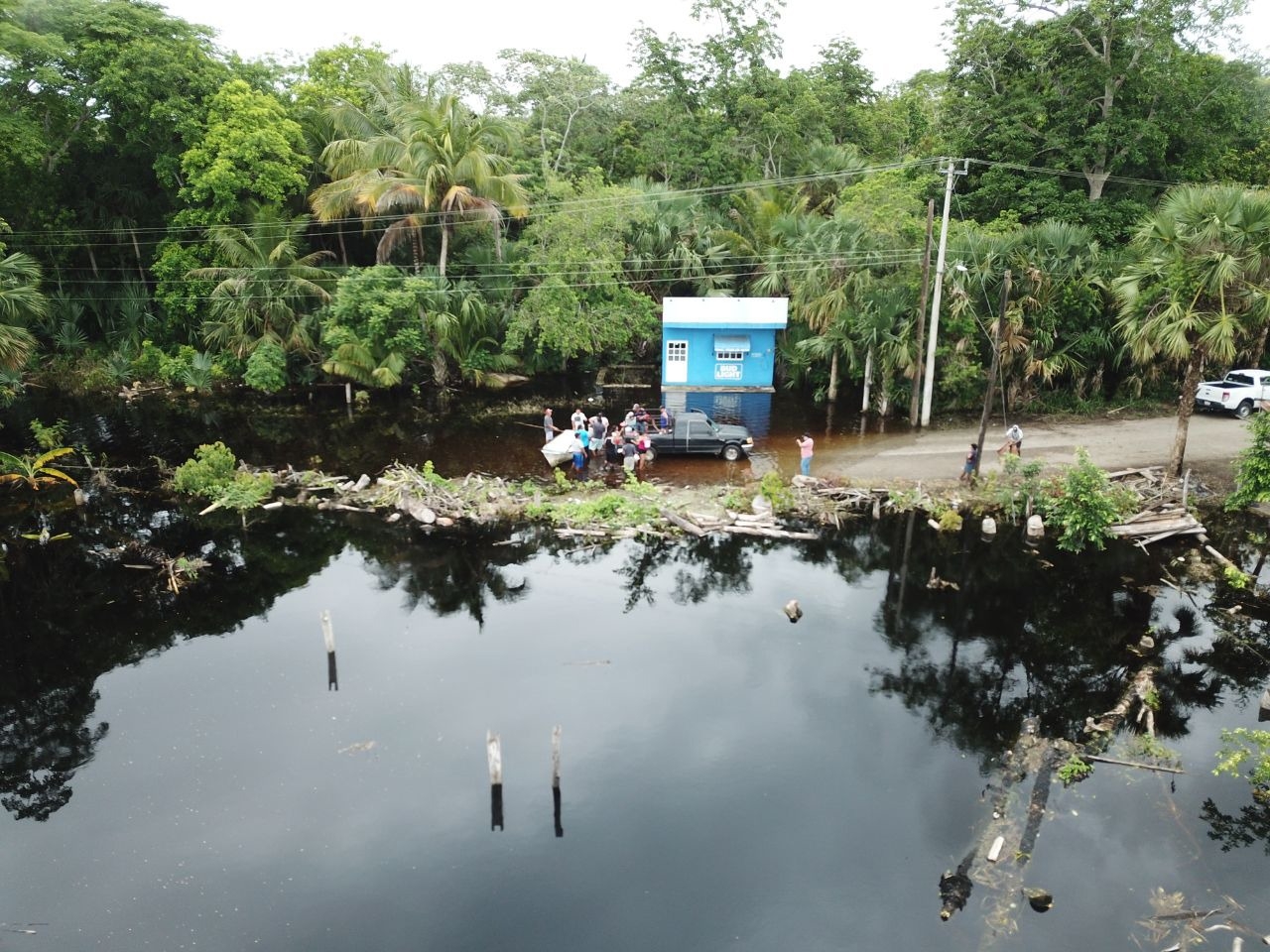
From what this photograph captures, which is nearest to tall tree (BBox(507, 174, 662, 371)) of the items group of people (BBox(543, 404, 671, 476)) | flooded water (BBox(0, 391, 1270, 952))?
group of people (BBox(543, 404, 671, 476))

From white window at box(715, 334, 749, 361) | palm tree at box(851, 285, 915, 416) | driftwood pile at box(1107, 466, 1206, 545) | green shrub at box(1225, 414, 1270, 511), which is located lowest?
driftwood pile at box(1107, 466, 1206, 545)

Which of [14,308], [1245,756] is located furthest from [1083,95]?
[14,308]

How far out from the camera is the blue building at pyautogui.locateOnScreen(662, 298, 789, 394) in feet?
106

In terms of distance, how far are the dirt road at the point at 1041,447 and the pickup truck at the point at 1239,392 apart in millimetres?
491

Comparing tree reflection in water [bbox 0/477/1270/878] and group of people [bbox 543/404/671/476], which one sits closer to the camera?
tree reflection in water [bbox 0/477/1270/878]

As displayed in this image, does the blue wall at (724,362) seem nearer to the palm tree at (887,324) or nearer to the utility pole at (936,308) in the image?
the palm tree at (887,324)

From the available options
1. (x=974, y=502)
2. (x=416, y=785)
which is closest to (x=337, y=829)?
(x=416, y=785)

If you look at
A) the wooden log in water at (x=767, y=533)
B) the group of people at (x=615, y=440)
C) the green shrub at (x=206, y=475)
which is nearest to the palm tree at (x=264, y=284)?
the green shrub at (x=206, y=475)

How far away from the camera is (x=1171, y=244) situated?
65.2 ft

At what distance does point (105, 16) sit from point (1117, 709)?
130 feet

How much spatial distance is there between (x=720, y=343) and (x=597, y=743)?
23220mm

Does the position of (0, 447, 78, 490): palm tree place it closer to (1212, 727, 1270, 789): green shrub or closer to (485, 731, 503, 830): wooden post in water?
(485, 731, 503, 830): wooden post in water

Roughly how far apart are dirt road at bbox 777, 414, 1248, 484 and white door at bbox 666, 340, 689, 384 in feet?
29.5

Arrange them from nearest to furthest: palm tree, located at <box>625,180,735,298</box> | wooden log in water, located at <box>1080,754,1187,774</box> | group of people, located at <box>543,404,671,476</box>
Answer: wooden log in water, located at <box>1080,754,1187,774</box> < group of people, located at <box>543,404,671,476</box> < palm tree, located at <box>625,180,735,298</box>
